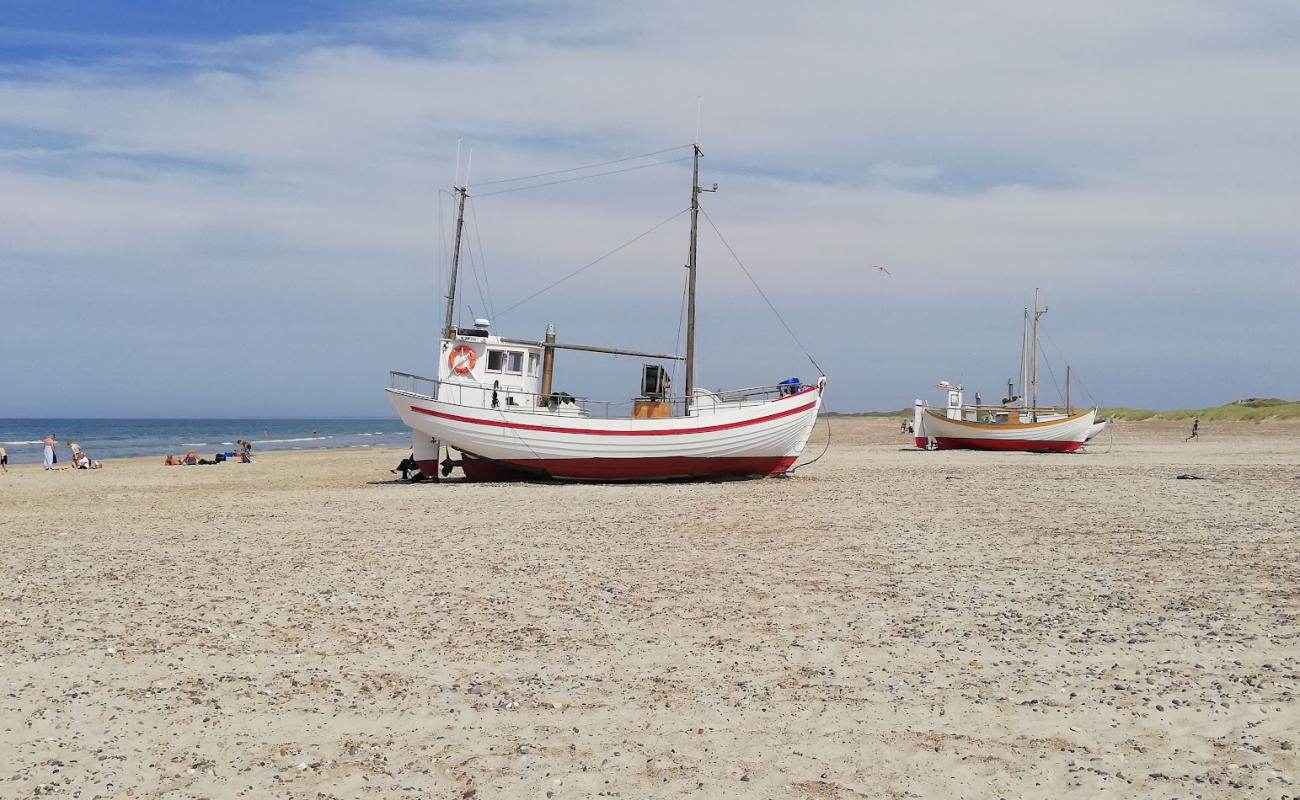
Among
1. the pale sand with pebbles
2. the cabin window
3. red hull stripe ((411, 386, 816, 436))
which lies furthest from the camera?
the cabin window

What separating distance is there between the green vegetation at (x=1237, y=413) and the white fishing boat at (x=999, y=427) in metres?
39.6

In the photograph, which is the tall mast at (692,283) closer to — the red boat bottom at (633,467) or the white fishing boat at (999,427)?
the red boat bottom at (633,467)

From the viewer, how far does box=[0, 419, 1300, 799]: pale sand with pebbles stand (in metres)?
5.83

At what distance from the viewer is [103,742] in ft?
20.7

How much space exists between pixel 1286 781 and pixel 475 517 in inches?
555

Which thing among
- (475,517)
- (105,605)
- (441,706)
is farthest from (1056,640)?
(475,517)

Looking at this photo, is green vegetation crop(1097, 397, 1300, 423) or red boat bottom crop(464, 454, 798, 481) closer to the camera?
red boat bottom crop(464, 454, 798, 481)

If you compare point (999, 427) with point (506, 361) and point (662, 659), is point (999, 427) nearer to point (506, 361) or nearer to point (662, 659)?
point (506, 361)

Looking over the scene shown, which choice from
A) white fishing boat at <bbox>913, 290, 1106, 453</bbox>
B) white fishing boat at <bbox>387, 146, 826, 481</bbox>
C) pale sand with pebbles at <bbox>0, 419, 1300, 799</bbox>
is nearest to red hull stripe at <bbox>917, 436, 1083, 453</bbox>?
white fishing boat at <bbox>913, 290, 1106, 453</bbox>

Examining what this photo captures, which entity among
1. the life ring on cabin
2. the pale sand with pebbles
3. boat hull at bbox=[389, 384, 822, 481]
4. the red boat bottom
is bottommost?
the pale sand with pebbles

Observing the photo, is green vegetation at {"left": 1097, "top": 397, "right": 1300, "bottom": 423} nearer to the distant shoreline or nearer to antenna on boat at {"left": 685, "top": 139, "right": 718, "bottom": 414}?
the distant shoreline

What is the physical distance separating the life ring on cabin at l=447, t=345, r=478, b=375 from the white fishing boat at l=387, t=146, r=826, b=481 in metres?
0.03

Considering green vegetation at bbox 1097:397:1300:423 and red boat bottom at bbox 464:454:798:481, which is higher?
green vegetation at bbox 1097:397:1300:423

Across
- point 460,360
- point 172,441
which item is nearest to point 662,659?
point 460,360
